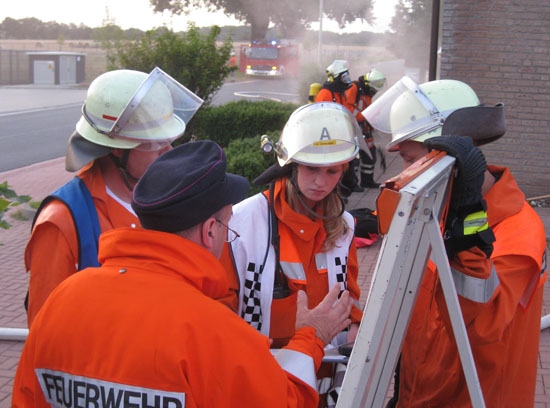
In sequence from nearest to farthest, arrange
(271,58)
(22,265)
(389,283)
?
(389,283) < (22,265) < (271,58)

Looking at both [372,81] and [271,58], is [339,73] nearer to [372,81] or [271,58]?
[372,81]

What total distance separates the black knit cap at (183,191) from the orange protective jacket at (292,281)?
2.40ft

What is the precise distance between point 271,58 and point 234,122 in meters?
31.6

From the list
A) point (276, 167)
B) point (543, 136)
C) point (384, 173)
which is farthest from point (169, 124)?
point (384, 173)

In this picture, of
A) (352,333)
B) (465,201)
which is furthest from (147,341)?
(352,333)

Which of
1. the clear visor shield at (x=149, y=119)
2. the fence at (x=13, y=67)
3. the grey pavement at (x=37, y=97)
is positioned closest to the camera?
the clear visor shield at (x=149, y=119)

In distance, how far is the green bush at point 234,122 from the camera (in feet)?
33.8

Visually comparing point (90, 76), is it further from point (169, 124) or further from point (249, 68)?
point (169, 124)

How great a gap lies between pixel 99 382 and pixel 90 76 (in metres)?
44.4

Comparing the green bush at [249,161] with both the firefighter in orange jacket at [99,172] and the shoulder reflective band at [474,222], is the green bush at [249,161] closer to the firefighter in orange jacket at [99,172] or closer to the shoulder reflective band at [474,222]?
the firefighter in orange jacket at [99,172]

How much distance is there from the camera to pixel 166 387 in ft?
4.49

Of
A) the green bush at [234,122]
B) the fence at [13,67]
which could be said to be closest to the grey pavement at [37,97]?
the fence at [13,67]

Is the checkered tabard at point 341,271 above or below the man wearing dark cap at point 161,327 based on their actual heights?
below

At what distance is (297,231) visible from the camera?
7.91 ft
